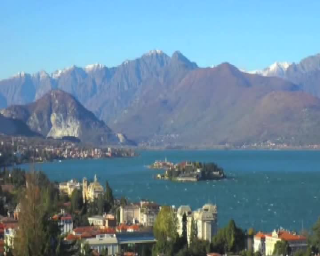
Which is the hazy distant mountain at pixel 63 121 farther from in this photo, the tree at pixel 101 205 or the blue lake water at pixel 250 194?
the tree at pixel 101 205

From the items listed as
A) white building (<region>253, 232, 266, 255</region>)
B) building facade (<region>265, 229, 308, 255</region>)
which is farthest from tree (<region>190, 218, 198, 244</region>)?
building facade (<region>265, 229, 308, 255</region>)

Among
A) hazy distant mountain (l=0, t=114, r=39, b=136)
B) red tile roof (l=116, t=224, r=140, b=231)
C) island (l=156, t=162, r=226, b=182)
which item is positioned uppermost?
hazy distant mountain (l=0, t=114, r=39, b=136)

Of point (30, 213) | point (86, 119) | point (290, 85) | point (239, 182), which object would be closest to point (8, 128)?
point (86, 119)

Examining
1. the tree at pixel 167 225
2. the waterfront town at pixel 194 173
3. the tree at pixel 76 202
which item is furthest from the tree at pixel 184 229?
the waterfront town at pixel 194 173

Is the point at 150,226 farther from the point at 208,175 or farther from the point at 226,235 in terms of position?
the point at 208,175

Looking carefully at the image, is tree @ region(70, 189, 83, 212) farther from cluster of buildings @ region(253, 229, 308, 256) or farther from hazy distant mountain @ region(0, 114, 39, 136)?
hazy distant mountain @ region(0, 114, 39, 136)
